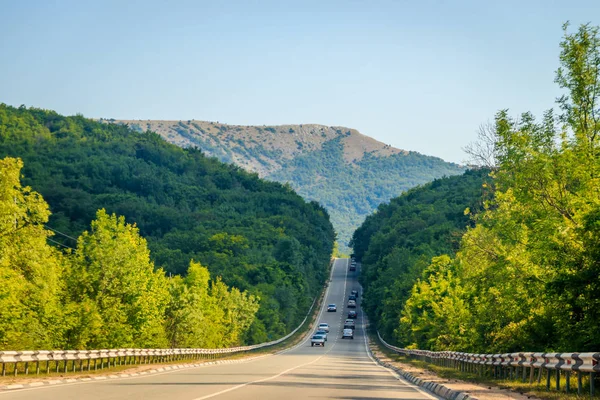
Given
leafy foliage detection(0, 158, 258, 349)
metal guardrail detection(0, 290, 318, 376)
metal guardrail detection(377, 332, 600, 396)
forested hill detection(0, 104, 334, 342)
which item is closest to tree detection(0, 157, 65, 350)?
leafy foliage detection(0, 158, 258, 349)

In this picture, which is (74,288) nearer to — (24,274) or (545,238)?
(24,274)

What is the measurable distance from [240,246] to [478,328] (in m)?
113

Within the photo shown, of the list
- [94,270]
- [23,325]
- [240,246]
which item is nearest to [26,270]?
[23,325]

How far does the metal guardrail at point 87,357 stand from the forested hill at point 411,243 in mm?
22856

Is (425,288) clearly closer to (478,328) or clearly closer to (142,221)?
(478,328)

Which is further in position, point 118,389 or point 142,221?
point 142,221

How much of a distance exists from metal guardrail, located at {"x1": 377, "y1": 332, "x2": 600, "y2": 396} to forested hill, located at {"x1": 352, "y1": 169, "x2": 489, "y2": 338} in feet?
148

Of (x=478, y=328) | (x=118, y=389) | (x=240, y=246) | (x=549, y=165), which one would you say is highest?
(x=240, y=246)

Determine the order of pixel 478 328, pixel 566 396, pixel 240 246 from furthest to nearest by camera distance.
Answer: pixel 240 246 → pixel 478 328 → pixel 566 396

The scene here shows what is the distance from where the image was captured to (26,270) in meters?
39.3

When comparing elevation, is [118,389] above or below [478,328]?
below

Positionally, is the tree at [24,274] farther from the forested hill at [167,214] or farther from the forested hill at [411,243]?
the forested hill at [167,214]

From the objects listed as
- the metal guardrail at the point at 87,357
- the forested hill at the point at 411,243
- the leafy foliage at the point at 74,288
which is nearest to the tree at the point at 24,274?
the leafy foliage at the point at 74,288

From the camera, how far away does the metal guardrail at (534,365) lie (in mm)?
15812
